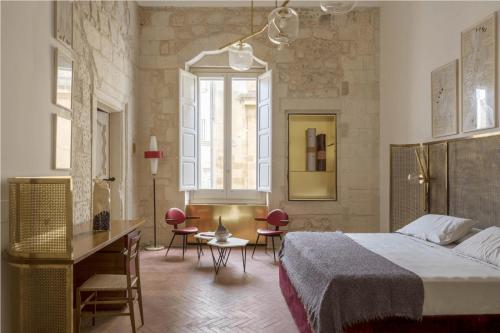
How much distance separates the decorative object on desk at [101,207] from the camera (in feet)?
11.3

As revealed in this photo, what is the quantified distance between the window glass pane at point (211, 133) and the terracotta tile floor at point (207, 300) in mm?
1854

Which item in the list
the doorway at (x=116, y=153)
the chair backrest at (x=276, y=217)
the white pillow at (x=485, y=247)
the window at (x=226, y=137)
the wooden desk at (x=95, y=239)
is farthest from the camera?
the window at (x=226, y=137)

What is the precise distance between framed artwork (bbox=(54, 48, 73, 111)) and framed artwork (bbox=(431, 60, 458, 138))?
13.4 feet

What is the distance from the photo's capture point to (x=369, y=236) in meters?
4.09

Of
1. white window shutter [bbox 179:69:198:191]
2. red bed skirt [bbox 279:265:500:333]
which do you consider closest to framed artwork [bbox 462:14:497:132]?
red bed skirt [bbox 279:265:500:333]

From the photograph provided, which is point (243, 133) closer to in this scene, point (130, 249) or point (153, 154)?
point (153, 154)

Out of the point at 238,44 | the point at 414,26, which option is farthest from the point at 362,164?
the point at 238,44

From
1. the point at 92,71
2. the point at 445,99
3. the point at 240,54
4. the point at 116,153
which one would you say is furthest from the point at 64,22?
the point at 445,99

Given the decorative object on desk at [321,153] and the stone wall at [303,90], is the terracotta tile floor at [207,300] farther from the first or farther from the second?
the decorative object on desk at [321,153]

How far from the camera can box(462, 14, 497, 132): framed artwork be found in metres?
3.58

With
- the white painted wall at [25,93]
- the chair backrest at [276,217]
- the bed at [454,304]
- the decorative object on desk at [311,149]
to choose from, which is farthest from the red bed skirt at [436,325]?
the decorative object on desk at [311,149]

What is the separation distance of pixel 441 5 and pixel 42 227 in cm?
487

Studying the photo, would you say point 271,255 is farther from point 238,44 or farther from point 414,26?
point 414,26

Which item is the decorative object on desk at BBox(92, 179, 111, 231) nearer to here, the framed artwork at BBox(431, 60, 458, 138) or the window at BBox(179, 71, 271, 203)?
the window at BBox(179, 71, 271, 203)
